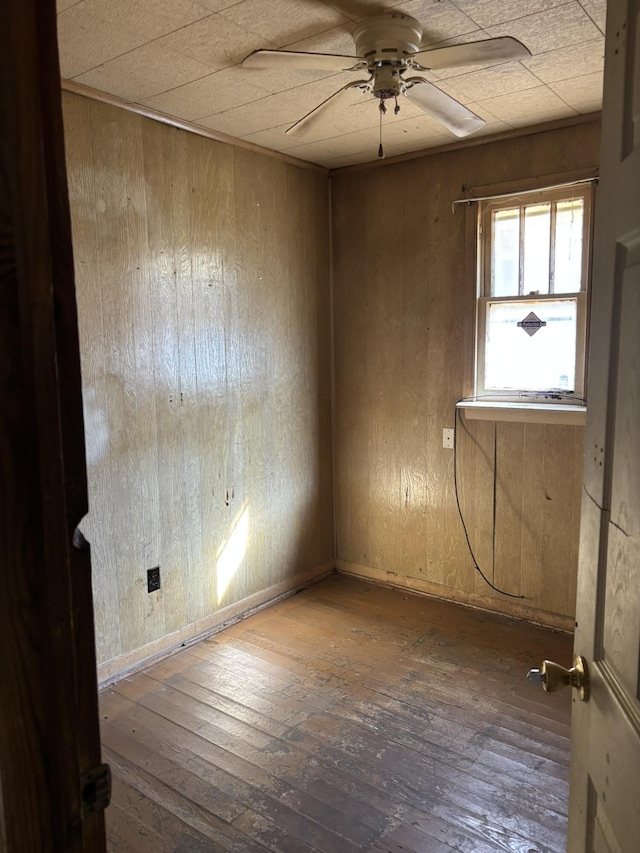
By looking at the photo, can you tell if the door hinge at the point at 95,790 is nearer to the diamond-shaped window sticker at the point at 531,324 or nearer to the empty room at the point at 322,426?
the empty room at the point at 322,426

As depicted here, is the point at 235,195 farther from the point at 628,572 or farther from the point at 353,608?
the point at 628,572

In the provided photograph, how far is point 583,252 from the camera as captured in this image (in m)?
3.12

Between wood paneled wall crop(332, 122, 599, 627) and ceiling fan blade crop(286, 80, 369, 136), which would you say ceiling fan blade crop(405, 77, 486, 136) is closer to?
ceiling fan blade crop(286, 80, 369, 136)

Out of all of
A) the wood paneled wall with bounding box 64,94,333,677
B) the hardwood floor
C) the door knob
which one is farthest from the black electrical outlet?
the door knob

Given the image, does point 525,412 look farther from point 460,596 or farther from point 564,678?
point 564,678

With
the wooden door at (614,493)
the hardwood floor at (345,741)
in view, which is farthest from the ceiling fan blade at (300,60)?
the hardwood floor at (345,741)

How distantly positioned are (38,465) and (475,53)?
Answer: 1881mm

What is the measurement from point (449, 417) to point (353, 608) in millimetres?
1253

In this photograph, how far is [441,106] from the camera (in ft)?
7.54

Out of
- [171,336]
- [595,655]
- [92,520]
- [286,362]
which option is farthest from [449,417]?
[595,655]

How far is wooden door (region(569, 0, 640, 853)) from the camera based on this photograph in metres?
0.80

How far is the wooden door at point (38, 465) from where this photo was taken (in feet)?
1.90

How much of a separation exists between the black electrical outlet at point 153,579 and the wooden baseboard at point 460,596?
151cm

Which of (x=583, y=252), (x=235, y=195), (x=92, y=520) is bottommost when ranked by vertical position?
(x=92, y=520)
